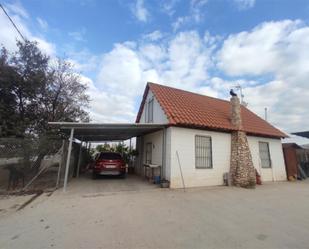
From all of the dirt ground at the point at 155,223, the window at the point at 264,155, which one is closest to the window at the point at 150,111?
the dirt ground at the point at 155,223

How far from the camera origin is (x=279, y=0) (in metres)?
8.49

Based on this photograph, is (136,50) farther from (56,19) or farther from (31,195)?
(31,195)

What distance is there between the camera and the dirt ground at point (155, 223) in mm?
3564

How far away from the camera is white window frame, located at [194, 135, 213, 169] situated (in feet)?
32.7

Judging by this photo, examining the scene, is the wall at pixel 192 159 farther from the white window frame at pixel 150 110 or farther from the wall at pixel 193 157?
the white window frame at pixel 150 110

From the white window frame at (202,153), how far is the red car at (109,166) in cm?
461

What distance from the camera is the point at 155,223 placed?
14.9 feet

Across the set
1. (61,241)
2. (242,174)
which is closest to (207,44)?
(242,174)

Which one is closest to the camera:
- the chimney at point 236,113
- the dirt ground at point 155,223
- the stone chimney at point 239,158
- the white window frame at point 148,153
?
the dirt ground at point 155,223

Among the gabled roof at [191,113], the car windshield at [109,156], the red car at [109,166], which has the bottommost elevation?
the red car at [109,166]

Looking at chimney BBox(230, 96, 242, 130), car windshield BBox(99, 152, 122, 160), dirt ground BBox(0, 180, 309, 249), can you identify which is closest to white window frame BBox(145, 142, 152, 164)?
car windshield BBox(99, 152, 122, 160)

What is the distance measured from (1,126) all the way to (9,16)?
23.4 ft

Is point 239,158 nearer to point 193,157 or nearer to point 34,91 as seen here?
point 193,157

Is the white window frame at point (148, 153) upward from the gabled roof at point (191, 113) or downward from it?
downward
